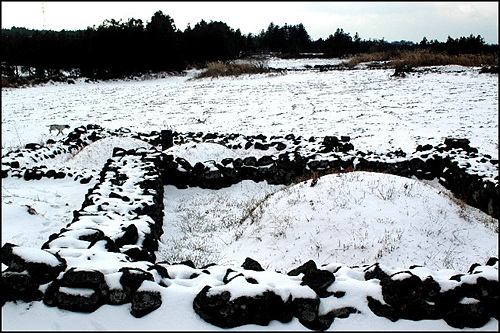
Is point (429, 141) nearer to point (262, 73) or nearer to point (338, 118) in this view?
point (338, 118)

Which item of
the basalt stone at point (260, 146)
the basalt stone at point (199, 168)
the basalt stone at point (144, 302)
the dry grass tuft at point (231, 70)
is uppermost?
the dry grass tuft at point (231, 70)

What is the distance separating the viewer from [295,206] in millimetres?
6699

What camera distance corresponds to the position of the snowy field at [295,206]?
3.65 metres

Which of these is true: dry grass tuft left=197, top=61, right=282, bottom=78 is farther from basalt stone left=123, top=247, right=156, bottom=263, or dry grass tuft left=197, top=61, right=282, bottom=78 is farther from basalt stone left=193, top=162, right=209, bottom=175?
basalt stone left=123, top=247, right=156, bottom=263

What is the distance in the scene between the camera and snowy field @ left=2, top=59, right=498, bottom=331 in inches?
144

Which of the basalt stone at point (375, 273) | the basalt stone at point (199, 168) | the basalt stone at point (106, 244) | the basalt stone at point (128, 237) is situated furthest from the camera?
the basalt stone at point (199, 168)

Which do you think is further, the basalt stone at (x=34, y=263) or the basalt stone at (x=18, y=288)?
the basalt stone at (x=34, y=263)

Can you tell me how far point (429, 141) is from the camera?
10.9 metres

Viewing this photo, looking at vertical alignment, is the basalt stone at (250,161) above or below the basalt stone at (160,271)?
above

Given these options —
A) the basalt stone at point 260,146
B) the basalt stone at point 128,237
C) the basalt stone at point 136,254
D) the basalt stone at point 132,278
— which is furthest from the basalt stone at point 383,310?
the basalt stone at point 260,146

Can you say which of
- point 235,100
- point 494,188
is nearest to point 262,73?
point 235,100

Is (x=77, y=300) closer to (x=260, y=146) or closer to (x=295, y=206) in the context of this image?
(x=295, y=206)

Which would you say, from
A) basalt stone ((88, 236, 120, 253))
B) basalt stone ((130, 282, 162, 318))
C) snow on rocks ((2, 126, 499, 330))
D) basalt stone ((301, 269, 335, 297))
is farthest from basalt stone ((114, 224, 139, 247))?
basalt stone ((301, 269, 335, 297))

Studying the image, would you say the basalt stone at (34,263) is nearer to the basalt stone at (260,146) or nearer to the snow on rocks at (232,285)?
the snow on rocks at (232,285)
